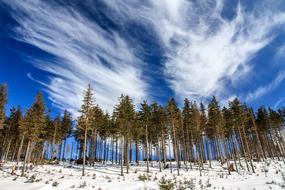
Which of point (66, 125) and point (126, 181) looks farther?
point (66, 125)

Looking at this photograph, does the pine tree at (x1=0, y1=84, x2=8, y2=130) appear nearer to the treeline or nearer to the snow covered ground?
the treeline

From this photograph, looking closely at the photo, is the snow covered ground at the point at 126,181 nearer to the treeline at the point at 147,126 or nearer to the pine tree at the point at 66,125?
the treeline at the point at 147,126

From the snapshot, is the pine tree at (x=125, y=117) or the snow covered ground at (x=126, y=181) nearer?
the snow covered ground at (x=126, y=181)

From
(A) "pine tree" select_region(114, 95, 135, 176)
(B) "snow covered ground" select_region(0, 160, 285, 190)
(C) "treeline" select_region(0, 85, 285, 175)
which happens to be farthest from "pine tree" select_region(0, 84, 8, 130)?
(A) "pine tree" select_region(114, 95, 135, 176)

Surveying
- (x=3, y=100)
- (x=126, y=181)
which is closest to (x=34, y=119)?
(x=3, y=100)

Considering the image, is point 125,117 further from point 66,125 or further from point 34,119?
point 66,125

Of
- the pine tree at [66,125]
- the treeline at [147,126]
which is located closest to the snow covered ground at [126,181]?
the treeline at [147,126]

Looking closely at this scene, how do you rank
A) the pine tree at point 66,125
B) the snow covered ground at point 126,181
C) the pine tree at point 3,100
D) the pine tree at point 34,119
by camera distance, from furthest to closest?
the pine tree at point 66,125 < the pine tree at point 3,100 < the pine tree at point 34,119 < the snow covered ground at point 126,181

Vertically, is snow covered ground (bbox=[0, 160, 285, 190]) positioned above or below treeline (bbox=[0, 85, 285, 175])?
below

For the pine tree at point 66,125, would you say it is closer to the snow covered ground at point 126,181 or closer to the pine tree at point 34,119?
the pine tree at point 34,119

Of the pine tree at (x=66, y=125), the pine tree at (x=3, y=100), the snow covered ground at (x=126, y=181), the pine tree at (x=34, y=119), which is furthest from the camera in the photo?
the pine tree at (x=66, y=125)

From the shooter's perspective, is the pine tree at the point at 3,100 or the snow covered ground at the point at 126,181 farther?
the pine tree at the point at 3,100

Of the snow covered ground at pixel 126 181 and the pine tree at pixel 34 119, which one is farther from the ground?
the pine tree at pixel 34 119

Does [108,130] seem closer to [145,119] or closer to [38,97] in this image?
[145,119]
